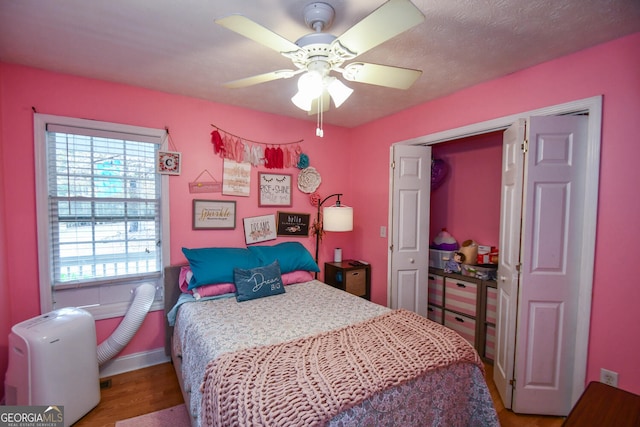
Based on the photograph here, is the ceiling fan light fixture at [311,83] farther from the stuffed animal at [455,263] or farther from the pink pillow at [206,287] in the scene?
the stuffed animal at [455,263]

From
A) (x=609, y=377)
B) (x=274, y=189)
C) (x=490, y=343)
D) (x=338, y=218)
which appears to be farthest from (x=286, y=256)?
(x=609, y=377)

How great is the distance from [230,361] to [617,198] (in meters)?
2.35

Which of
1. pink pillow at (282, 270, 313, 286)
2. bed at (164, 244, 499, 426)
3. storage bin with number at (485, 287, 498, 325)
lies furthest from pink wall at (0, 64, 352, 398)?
storage bin with number at (485, 287, 498, 325)

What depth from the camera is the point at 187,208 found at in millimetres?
2670

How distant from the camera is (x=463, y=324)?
2891 millimetres

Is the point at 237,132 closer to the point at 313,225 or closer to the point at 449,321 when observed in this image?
the point at 313,225

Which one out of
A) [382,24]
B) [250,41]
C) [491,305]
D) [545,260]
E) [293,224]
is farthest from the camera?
[293,224]

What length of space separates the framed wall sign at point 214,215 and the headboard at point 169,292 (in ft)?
1.40

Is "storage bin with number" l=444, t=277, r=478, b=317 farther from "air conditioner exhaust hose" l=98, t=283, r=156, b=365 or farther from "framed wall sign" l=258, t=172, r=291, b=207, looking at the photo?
"air conditioner exhaust hose" l=98, t=283, r=156, b=365

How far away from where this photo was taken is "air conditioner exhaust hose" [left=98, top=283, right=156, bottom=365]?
227 cm

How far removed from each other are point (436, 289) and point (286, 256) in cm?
169

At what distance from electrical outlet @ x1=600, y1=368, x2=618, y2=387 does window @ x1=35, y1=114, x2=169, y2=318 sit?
330 cm

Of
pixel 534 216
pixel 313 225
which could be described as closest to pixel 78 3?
pixel 313 225

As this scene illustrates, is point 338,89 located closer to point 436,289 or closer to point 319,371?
point 319,371
